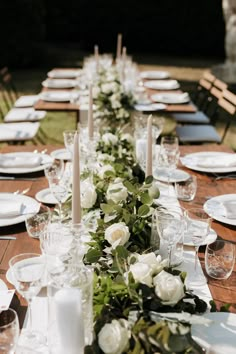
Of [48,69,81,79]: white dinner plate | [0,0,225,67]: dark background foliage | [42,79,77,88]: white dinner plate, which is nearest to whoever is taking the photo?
[42,79,77,88]: white dinner plate

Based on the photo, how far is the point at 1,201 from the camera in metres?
2.56

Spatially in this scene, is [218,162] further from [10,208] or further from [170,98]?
[170,98]

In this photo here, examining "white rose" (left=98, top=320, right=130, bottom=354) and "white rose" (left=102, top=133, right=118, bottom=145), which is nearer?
"white rose" (left=98, top=320, right=130, bottom=354)

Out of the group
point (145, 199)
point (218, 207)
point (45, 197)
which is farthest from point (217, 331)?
point (45, 197)

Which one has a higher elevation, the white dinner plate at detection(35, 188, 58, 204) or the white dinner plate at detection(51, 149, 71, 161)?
the white dinner plate at detection(35, 188, 58, 204)

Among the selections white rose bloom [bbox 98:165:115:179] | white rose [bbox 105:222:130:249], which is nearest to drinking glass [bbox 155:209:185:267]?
white rose [bbox 105:222:130:249]

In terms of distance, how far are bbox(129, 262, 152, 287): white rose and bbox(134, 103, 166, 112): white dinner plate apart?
3.53 metres

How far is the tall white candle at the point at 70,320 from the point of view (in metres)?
1.35

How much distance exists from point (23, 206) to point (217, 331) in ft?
3.81

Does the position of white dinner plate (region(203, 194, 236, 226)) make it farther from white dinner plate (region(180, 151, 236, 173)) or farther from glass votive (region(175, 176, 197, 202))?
white dinner plate (region(180, 151, 236, 173))

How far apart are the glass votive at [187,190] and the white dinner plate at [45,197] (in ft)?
1.75

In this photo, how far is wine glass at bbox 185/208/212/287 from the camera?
192cm

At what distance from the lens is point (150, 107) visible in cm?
504

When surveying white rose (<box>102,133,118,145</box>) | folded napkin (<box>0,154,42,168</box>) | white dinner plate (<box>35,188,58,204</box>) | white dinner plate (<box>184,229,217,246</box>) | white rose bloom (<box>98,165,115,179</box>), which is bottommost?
folded napkin (<box>0,154,42,168</box>)
